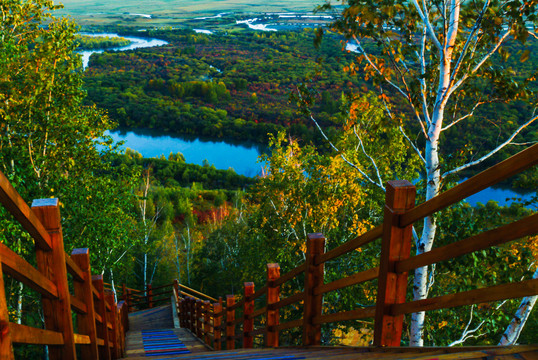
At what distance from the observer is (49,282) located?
6.43ft

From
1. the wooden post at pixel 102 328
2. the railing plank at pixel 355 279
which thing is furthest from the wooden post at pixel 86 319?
the railing plank at pixel 355 279

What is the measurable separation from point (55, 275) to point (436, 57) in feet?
22.0

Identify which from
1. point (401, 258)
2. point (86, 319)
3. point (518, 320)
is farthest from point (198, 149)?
point (401, 258)

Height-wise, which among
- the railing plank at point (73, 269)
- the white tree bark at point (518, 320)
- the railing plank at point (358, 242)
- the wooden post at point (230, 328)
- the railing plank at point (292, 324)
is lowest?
the wooden post at point (230, 328)

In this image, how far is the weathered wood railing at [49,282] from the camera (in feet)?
4.60

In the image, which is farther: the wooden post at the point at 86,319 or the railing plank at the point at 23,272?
the wooden post at the point at 86,319

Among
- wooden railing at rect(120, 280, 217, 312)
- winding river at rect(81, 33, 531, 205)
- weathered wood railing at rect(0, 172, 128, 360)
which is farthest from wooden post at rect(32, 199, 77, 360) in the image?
winding river at rect(81, 33, 531, 205)

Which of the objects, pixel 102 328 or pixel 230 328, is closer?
pixel 102 328

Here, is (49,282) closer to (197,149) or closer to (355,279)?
(355,279)

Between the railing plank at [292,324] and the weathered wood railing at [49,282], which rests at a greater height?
the weathered wood railing at [49,282]

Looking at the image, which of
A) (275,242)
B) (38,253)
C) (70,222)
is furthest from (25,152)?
(38,253)

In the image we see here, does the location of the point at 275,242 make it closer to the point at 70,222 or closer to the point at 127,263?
the point at 70,222

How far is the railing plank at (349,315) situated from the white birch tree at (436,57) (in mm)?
3117

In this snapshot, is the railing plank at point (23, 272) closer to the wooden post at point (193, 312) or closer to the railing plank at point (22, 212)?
the railing plank at point (22, 212)
